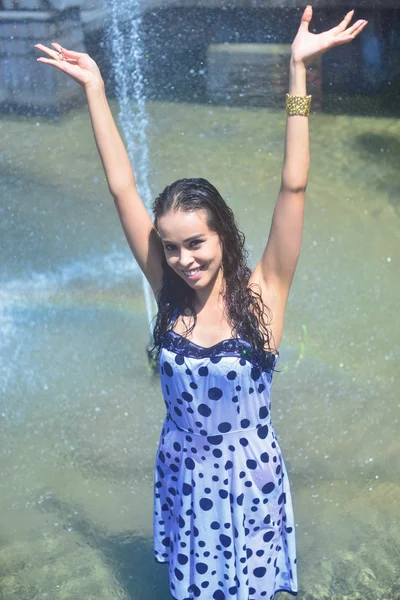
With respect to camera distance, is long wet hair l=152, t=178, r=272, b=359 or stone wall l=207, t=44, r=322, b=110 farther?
stone wall l=207, t=44, r=322, b=110

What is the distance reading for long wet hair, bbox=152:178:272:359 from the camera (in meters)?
2.13

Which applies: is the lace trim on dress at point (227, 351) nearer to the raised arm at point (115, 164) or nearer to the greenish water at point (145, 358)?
the raised arm at point (115, 164)

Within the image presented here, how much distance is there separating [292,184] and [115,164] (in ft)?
1.65

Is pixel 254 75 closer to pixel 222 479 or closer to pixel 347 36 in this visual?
pixel 347 36

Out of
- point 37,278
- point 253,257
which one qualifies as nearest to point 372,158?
point 253,257

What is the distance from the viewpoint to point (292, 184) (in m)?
2.15

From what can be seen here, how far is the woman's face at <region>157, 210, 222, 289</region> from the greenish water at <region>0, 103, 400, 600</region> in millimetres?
1577

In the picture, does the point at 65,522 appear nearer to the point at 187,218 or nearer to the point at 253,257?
the point at 187,218

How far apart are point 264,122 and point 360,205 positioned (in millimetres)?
1895

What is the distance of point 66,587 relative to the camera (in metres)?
3.25

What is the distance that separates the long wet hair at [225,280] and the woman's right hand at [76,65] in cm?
40

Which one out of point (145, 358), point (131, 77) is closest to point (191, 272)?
point (145, 358)

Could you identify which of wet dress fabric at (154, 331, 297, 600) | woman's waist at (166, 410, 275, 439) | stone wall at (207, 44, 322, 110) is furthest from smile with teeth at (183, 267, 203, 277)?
stone wall at (207, 44, 322, 110)

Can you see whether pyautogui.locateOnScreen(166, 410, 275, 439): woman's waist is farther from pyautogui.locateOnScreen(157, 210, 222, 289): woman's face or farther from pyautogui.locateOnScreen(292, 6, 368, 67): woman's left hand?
pyautogui.locateOnScreen(292, 6, 368, 67): woman's left hand
